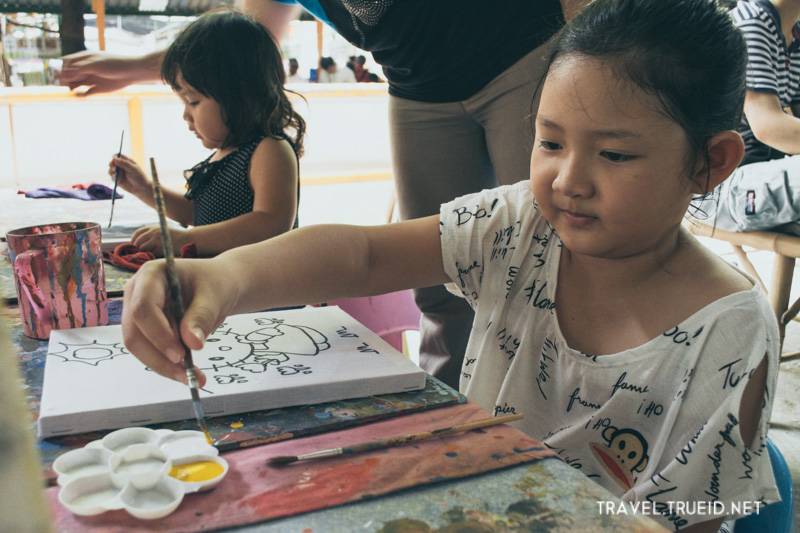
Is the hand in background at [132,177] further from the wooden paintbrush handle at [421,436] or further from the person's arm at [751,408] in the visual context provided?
the person's arm at [751,408]

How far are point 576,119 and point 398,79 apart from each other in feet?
2.58

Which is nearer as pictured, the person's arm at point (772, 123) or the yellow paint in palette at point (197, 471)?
the yellow paint in palette at point (197, 471)

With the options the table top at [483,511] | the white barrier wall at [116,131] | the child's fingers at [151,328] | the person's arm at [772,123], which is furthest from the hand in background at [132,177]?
the white barrier wall at [116,131]

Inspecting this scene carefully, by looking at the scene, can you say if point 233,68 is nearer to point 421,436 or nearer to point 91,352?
point 91,352

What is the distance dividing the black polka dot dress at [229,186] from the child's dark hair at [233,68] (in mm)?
57

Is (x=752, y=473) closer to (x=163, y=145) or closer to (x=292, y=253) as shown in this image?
(x=292, y=253)

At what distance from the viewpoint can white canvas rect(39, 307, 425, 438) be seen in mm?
521

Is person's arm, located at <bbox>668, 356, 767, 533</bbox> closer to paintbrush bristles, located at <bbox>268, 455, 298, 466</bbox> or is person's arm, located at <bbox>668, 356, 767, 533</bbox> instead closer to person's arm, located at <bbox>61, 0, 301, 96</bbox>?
paintbrush bristles, located at <bbox>268, 455, 298, 466</bbox>

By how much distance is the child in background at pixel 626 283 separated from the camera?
666 millimetres

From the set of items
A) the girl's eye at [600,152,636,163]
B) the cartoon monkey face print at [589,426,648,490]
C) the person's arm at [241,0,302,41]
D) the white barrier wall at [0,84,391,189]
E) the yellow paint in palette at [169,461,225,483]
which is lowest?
the white barrier wall at [0,84,391,189]

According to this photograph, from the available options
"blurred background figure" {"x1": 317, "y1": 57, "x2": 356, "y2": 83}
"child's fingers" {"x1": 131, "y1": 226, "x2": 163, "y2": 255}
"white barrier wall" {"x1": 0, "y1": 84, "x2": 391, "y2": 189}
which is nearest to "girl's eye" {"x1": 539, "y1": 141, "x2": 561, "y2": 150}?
"child's fingers" {"x1": 131, "y1": 226, "x2": 163, "y2": 255}

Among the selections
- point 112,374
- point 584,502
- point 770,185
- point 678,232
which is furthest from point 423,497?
point 770,185

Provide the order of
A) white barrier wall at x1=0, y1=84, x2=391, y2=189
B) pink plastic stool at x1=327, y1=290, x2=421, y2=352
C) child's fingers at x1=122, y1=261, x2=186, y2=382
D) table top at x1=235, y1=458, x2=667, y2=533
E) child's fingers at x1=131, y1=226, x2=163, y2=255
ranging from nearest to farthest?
table top at x1=235, y1=458, x2=667, y2=533 → child's fingers at x1=122, y1=261, x2=186, y2=382 → child's fingers at x1=131, y1=226, x2=163, y2=255 → pink plastic stool at x1=327, y1=290, x2=421, y2=352 → white barrier wall at x1=0, y1=84, x2=391, y2=189

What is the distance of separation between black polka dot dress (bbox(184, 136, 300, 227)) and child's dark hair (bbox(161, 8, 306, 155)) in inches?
2.3
